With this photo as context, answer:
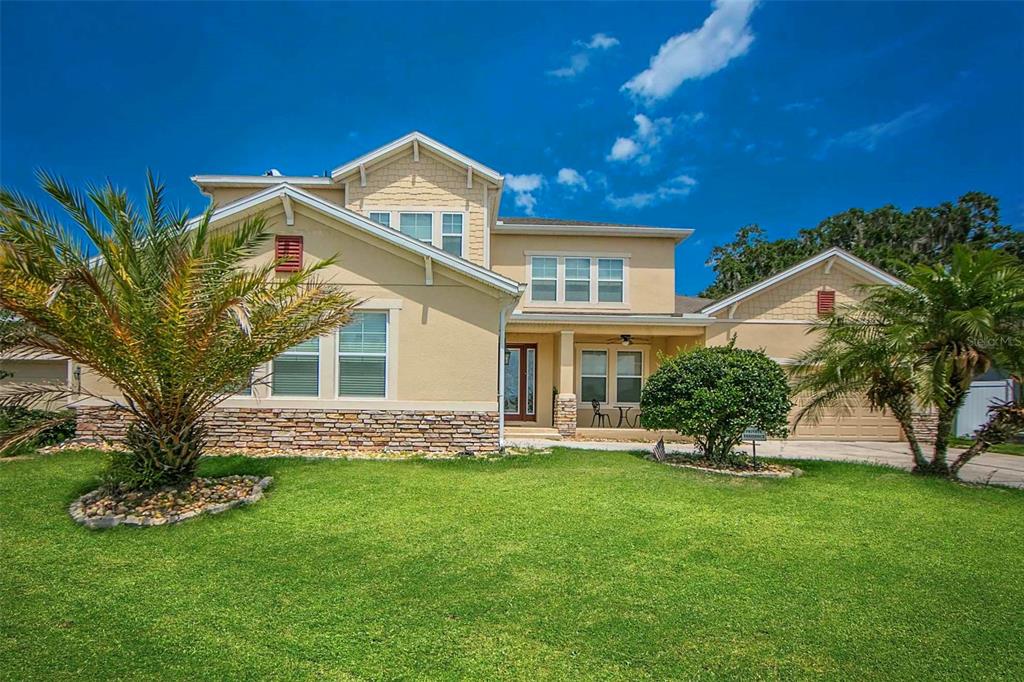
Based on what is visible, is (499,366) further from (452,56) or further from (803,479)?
(452,56)

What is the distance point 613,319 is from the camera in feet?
49.8

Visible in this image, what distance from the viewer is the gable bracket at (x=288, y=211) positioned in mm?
10562

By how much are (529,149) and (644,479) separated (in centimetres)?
2164

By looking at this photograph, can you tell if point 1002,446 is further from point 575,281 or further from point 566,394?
point 575,281

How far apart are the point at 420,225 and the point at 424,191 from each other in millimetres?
936

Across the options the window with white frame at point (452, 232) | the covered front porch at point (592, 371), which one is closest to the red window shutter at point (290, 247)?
the window with white frame at point (452, 232)

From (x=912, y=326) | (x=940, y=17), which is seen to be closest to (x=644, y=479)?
(x=912, y=326)

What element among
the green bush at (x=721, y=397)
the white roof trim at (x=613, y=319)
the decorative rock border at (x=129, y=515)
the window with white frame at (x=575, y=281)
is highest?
the window with white frame at (x=575, y=281)

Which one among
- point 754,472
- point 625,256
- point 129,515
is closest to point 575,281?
point 625,256

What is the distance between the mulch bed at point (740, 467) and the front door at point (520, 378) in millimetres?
6184

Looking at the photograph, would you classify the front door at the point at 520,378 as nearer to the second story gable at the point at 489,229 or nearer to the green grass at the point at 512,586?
the second story gable at the point at 489,229

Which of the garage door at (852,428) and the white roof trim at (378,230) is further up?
the white roof trim at (378,230)

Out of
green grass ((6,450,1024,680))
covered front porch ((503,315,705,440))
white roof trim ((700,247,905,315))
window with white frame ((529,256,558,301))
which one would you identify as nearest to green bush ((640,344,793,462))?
green grass ((6,450,1024,680))

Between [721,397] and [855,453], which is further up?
[721,397]
